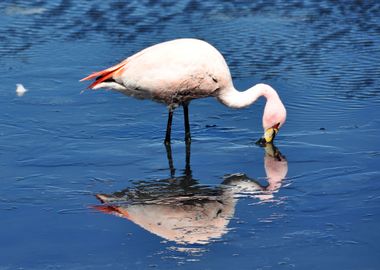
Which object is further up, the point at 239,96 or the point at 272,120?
the point at 239,96

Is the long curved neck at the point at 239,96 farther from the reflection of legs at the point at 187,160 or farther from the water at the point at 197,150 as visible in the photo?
the reflection of legs at the point at 187,160

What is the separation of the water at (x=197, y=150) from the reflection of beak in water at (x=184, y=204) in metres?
0.02

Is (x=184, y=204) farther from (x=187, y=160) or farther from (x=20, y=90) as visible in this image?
(x=20, y=90)

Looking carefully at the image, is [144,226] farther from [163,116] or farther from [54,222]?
[163,116]

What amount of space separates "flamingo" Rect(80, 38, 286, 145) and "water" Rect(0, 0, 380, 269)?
1.08 feet

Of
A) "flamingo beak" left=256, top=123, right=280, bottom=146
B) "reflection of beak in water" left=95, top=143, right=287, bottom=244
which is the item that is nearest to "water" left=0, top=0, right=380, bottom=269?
"reflection of beak in water" left=95, top=143, right=287, bottom=244

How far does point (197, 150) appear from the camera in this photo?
9180 mm

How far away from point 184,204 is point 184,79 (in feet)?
6.38

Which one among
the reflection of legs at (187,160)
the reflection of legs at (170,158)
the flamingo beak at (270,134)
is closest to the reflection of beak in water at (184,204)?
the reflection of legs at (187,160)

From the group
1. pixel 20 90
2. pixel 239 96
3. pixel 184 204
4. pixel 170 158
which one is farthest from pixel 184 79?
pixel 20 90

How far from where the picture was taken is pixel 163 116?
10.3m

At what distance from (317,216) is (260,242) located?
2.40 feet

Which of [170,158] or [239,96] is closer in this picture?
[170,158]

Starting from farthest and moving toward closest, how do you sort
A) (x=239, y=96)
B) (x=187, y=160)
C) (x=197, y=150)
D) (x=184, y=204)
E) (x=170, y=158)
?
(x=239, y=96) < (x=197, y=150) < (x=170, y=158) < (x=187, y=160) < (x=184, y=204)
